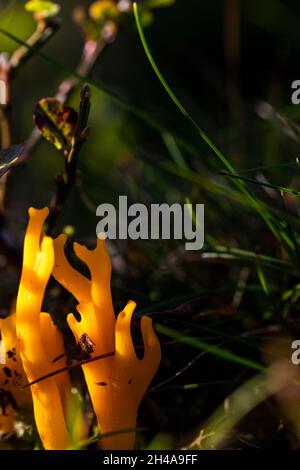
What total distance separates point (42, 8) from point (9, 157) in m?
Result: 0.35

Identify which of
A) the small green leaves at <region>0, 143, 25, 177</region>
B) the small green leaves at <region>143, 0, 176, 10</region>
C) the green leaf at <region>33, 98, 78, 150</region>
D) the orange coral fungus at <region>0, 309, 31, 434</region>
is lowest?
the orange coral fungus at <region>0, 309, 31, 434</region>

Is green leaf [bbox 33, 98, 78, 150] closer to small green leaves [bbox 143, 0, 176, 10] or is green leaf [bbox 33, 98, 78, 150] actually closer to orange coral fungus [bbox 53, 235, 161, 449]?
orange coral fungus [bbox 53, 235, 161, 449]

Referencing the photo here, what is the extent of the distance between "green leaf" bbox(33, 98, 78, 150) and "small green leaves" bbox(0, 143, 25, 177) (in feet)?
0.20

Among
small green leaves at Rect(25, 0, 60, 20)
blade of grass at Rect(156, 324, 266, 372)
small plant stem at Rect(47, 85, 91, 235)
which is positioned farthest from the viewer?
small green leaves at Rect(25, 0, 60, 20)

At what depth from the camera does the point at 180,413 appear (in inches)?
38.6

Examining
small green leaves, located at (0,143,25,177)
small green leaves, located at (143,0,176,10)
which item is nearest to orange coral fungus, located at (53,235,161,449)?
small green leaves, located at (0,143,25,177)

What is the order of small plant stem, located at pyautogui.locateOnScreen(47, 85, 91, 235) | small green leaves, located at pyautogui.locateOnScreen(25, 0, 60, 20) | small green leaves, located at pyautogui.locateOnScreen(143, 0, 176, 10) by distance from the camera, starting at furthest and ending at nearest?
small green leaves, located at pyautogui.locateOnScreen(143, 0, 176, 10), small green leaves, located at pyautogui.locateOnScreen(25, 0, 60, 20), small plant stem, located at pyautogui.locateOnScreen(47, 85, 91, 235)

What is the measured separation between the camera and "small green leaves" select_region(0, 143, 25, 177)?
829mm

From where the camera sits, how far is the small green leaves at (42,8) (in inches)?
42.2

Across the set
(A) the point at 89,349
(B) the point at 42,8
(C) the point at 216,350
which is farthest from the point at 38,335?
(B) the point at 42,8

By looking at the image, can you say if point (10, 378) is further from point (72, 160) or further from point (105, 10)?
point (105, 10)

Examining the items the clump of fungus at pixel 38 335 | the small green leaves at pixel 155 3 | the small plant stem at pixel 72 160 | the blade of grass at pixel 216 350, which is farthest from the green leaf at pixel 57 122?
the small green leaves at pixel 155 3

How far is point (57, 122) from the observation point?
911 millimetres

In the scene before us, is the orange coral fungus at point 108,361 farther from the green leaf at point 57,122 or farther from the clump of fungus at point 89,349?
the green leaf at point 57,122
